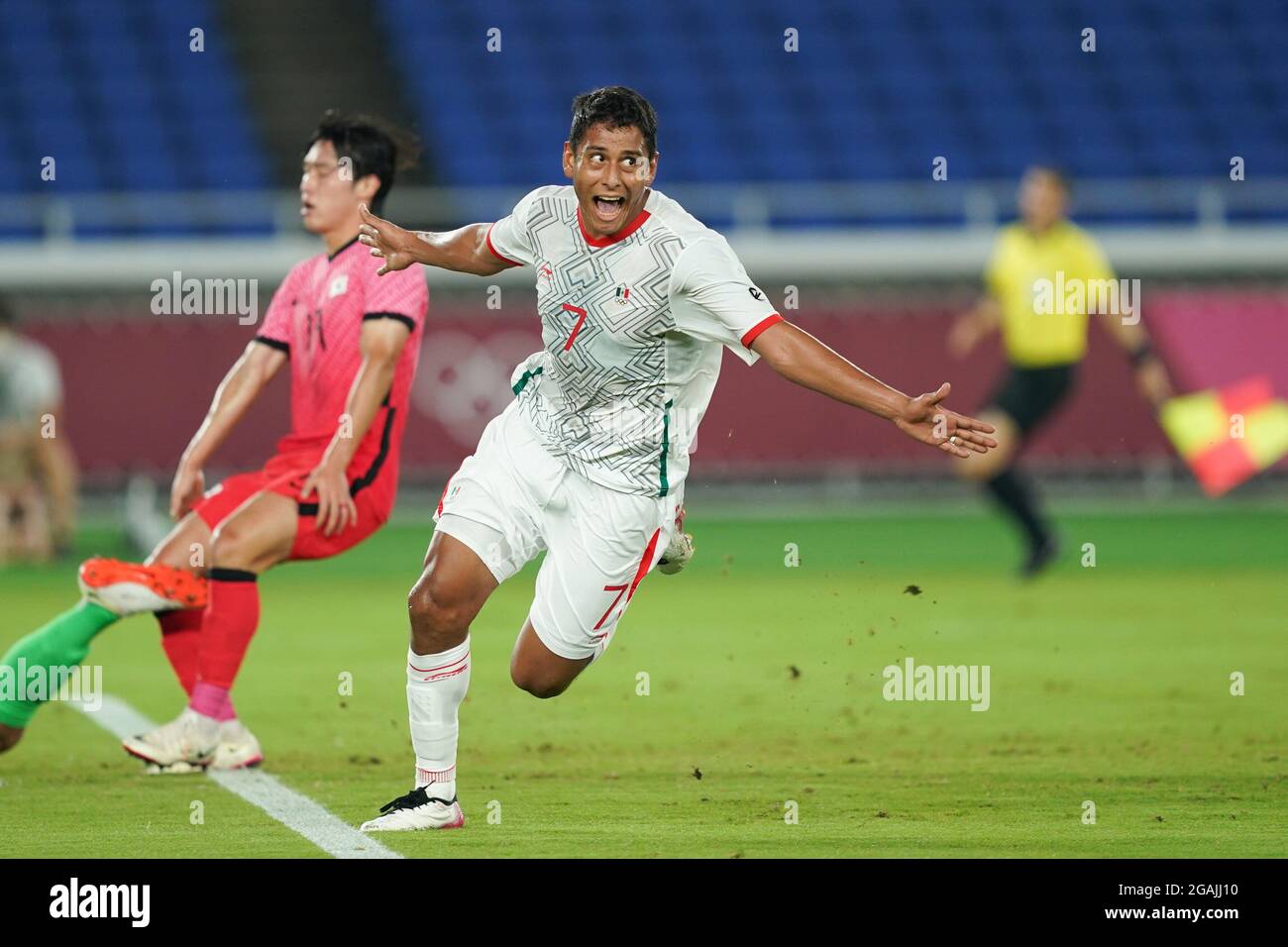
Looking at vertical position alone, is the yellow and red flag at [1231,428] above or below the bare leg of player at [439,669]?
above

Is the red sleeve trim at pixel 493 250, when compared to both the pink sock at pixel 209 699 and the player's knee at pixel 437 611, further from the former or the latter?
the pink sock at pixel 209 699

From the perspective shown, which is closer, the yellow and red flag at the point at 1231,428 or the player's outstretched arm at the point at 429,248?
the player's outstretched arm at the point at 429,248

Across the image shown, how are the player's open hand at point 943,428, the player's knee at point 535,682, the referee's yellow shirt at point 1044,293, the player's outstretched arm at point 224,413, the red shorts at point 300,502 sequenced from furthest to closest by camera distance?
the referee's yellow shirt at point 1044,293 < the player's outstretched arm at point 224,413 < the red shorts at point 300,502 < the player's knee at point 535,682 < the player's open hand at point 943,428

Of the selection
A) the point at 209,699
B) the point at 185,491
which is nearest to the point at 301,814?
the point at 209,699

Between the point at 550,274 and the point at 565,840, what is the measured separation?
1736mm

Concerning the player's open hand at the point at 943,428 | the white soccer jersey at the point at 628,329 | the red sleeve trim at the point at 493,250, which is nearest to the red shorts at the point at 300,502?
the white soccer jersey at the point at 628,329

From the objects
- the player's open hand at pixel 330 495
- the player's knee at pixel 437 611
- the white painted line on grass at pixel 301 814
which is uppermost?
the player's open hand at pixel 330 495

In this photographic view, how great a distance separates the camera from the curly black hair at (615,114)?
5.99m

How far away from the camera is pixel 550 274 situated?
626cm

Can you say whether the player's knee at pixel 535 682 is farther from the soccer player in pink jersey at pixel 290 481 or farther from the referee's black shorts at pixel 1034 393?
the referee's black shorts at pixel 1034 393

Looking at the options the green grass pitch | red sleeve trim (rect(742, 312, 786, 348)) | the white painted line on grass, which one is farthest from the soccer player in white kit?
the green grass pitch

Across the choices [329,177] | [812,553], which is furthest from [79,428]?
[329,177]

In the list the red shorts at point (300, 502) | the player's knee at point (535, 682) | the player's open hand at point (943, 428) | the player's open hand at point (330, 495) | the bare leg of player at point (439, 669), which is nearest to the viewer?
the player's open hand at point (943, 428)

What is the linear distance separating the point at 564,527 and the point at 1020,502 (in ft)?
25.8
